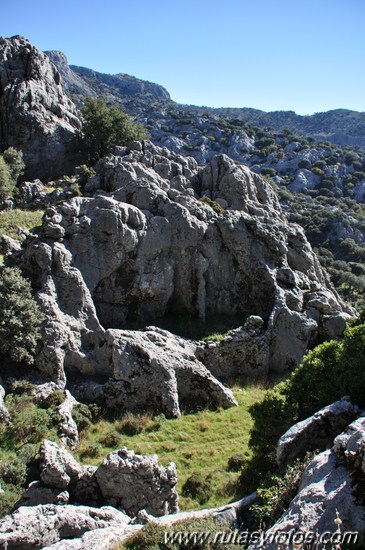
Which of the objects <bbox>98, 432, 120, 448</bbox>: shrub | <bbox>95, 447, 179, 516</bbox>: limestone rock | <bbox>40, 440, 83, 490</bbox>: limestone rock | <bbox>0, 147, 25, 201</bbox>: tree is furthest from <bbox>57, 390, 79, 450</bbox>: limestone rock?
<bbox>0, 147, 25, 201</bbox>: tree

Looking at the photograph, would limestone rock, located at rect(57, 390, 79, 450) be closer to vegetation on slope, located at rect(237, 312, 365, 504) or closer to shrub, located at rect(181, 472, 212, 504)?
shrub, located at rect(181, 472, 212, 504)

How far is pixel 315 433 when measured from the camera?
13.8 meters

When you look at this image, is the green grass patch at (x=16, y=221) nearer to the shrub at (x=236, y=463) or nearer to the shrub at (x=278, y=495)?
the shrub at (x=236, y=463)

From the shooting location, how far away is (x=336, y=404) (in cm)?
1432

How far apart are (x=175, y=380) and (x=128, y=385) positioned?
304 cm

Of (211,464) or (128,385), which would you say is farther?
(128,385)

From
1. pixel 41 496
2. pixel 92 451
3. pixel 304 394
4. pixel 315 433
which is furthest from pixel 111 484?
pixel 304 394

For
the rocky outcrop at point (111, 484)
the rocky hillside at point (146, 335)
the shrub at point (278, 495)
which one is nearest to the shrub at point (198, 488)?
the rocky outcrop at point (111, 484)

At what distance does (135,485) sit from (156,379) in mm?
8749

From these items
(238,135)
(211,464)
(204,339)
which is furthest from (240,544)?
(238,135)

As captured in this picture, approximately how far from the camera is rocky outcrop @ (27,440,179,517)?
15.3 meters

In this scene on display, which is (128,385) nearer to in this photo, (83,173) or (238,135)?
(83,173)

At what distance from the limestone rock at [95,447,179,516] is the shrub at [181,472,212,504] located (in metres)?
1.19

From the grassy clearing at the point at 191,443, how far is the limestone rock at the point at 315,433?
475 centimetres
